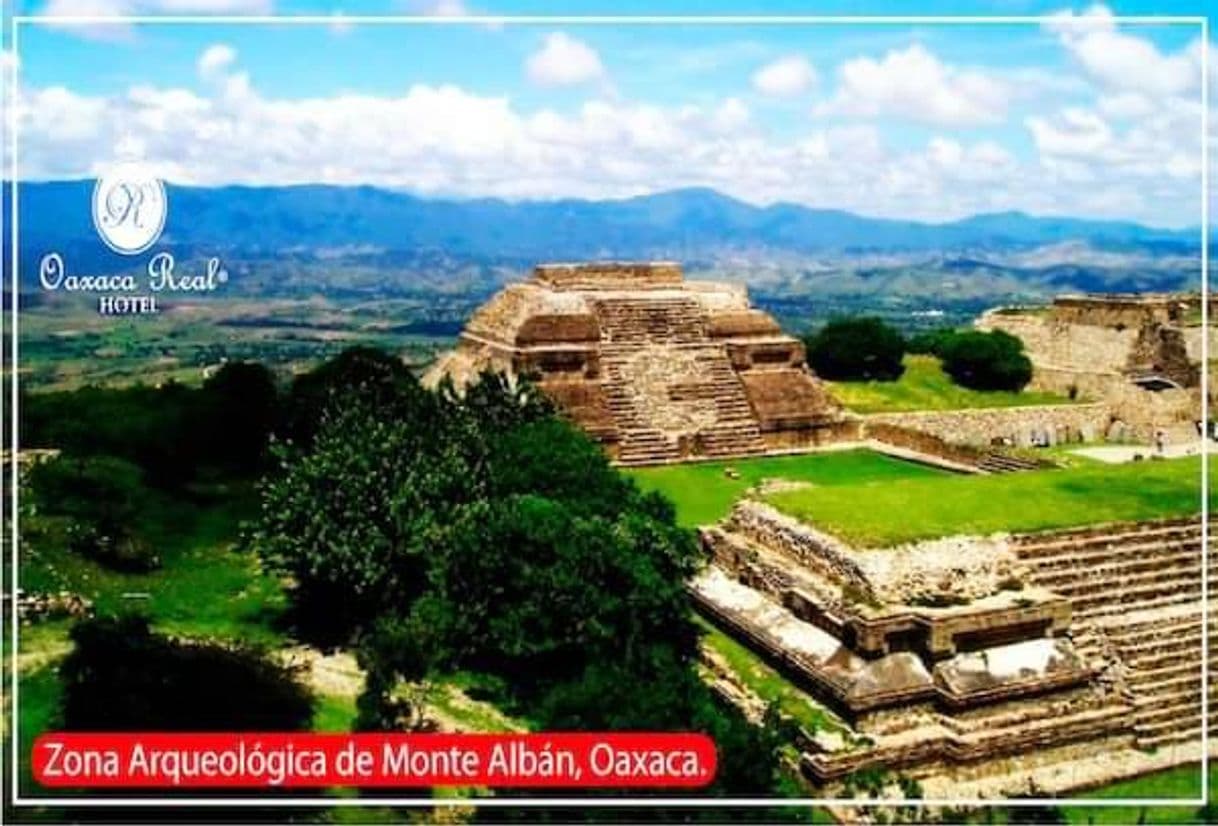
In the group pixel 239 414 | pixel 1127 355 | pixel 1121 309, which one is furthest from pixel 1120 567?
pixel 1121 309

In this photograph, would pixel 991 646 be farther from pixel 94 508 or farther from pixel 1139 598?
pixel 94 508

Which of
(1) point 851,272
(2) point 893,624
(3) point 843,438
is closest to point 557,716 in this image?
(2) point 893,624

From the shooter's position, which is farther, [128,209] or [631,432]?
[631,432]

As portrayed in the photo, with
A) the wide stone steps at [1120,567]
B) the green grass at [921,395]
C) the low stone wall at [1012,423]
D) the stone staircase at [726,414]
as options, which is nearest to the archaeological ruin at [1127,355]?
the low stone wall at [1012,423]

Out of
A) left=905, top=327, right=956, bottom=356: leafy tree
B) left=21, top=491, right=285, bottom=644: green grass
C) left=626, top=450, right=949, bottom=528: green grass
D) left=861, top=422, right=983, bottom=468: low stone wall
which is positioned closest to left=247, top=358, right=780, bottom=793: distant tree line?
left=21, top=491, right=285, bottom=644: green grass

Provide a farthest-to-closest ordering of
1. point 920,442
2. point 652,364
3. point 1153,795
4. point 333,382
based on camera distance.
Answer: point 652,364 → point 920,442 → point 333,382 → point 1153,795

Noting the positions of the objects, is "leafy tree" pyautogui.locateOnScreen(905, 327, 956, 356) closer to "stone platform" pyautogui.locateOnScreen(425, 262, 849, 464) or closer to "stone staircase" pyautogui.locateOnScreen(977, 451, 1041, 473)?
"stone platform" pyautogui.locateOnScreen(425, 262, 849, 464)
